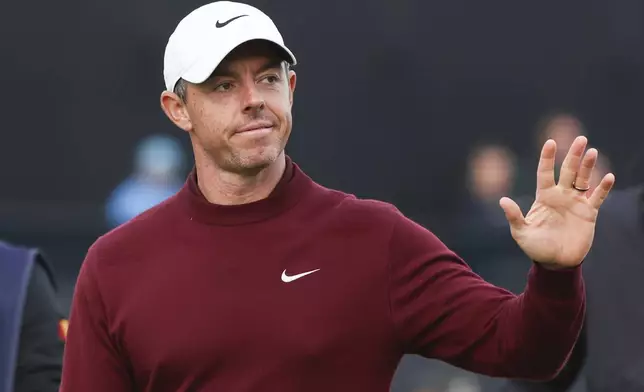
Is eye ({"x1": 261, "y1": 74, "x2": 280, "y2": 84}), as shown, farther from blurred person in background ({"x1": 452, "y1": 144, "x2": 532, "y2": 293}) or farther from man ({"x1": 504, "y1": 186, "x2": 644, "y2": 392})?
blurred person in background ({"x1": 452, "y1": 144, "x2": 532, "y2": 293})

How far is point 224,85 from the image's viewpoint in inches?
132

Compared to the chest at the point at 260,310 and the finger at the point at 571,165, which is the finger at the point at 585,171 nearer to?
the finger at the point at 571,165

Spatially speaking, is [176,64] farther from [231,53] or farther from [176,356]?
[176,356]

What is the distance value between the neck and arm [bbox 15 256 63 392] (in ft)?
2.90

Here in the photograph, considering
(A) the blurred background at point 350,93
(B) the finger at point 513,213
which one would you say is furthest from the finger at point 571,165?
(A) the blurred background at point 350,93

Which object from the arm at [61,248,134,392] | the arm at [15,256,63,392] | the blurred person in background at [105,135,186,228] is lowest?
the blurred person in background at [105,135,186,228]

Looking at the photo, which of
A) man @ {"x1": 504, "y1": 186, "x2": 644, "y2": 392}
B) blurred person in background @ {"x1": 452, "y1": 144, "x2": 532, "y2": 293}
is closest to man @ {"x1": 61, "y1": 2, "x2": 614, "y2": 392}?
man @ {"x1": 504, "y1": 186, "x2": 644, "y2": 392}

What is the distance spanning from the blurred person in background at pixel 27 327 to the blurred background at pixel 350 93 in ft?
21.3

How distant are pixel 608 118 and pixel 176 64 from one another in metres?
7.92

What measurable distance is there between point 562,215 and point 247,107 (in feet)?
2.56

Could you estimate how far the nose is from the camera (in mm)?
3291

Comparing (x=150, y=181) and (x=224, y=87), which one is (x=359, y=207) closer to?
(x=224, y=87)

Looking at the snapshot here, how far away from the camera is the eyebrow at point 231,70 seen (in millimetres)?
3328

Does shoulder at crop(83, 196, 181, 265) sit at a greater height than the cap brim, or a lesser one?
lesser
